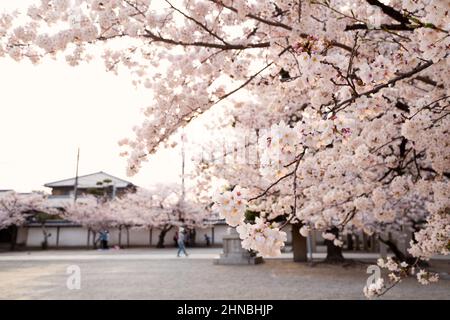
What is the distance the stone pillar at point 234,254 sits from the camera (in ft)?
51.3

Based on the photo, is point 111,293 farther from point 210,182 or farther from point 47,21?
point 210,182

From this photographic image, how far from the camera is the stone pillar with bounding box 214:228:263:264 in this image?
15641 mm

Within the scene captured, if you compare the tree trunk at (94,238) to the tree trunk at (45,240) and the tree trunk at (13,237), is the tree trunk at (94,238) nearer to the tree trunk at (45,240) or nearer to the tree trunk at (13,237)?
the tree trunk at (45,240)

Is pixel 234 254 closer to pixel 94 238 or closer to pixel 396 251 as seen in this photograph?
pixel 396 251

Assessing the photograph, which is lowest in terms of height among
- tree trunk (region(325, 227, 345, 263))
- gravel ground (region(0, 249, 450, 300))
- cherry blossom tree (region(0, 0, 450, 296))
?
gravel ground (region(0, 249, 450, 300))

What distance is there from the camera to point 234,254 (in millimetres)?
15906

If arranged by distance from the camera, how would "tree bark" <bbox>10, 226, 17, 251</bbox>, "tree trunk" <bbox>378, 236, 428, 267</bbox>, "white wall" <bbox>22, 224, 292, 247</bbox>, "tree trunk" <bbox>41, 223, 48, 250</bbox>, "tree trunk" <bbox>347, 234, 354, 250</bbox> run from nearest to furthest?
"tree trunk" <bbox>378, 236, 428, 267</bbox> → "tree trunk" <bbox>347, 234, 354, 250</bbox> → "tree bark" <bbox>10, 226, 17, 251</bbox> → "tree trunk" <bbox>41, 223, 48, 250</bbox> → "white wall" <bbox>22, 224, 292, 247</bbox>

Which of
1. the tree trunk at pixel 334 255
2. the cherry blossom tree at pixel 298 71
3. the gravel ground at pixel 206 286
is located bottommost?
the gravel ground at pixel 206 286

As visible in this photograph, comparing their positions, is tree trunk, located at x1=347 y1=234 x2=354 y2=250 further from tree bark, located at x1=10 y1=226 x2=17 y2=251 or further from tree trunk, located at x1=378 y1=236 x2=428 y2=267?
tree bark, located at x1=10 y1=226 x2=17 y2=251

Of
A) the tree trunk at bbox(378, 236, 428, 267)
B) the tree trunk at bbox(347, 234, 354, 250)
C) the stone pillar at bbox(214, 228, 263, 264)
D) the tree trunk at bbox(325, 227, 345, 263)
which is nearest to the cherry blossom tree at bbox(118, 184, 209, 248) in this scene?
the tree trunk at bbox(347, 234, 354, 250)

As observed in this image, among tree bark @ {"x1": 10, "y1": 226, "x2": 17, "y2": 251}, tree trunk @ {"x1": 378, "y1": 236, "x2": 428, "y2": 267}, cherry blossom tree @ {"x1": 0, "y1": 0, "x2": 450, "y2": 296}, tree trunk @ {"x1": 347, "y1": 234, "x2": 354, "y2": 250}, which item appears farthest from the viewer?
tree bark @ {"x1": 10, "y1": 226, "x2": 17, "y2": 251}

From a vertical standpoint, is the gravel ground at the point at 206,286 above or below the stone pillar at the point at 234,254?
below

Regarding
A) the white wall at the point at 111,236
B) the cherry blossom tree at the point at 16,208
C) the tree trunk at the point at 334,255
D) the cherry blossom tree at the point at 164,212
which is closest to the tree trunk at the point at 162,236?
the cherry blossom tree at the point at 164,212
